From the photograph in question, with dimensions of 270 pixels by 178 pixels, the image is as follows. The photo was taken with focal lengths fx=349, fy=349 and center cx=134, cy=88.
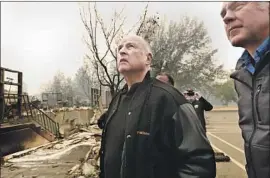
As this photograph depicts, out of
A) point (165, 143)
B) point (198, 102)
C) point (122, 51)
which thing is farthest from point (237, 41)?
point (198, 102)

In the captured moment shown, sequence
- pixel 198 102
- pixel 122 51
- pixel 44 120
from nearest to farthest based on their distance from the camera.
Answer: pixel 122 51, pixel 198 102, pixel 44 120

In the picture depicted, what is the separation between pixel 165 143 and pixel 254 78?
596 mm

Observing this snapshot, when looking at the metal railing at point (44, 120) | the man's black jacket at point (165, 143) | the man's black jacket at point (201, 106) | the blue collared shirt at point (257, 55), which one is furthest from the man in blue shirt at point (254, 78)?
the metal railing at point (44, 120)

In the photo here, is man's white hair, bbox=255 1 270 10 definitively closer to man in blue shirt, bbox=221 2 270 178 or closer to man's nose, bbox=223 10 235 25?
man in blue shirt, bbox=221 2 270 178

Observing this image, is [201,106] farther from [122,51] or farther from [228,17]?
[228,17]

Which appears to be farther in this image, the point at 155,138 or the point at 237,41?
the point at 155,138

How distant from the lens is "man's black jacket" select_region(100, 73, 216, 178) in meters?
1.63

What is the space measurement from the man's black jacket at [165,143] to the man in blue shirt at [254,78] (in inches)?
12.3

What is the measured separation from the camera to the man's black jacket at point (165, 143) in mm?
1635

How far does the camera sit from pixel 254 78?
1290 millimetres

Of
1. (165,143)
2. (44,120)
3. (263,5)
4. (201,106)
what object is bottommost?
A: (44,120)

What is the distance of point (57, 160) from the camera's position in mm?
7859

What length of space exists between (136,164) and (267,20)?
2.92 feet

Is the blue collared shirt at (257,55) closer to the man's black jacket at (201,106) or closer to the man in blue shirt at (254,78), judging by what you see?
the man in blue shirt at (254,78)
